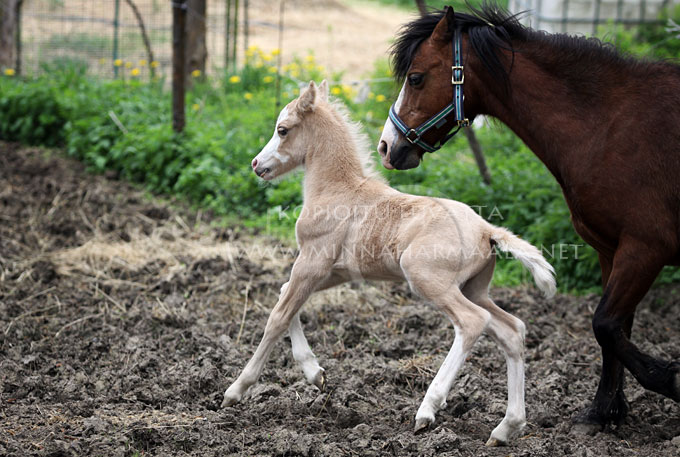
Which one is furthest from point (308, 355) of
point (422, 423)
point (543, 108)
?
point (543, 108)

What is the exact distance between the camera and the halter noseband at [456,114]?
4.39 metres

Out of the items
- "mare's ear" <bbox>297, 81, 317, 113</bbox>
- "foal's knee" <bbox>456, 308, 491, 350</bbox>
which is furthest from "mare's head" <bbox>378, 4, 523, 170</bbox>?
"foal's knee" <bbox>456, 308, 491, 350</bbox>

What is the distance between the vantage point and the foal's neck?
15.9 ft

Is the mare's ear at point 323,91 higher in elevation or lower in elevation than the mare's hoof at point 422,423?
higher

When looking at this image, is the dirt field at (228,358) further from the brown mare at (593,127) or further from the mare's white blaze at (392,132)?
the mare's white blaze at (392,132)

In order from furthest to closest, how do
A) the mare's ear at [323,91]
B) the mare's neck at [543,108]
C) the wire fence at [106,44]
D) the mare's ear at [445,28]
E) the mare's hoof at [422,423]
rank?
the wire fence at [106,44] < the mare's ear at [323,91] < the mare's ear at [445,28] < the mare's neck at [543,108] < the mare's hoof at [422,423]

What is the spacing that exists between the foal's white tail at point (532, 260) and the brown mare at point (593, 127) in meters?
0.31

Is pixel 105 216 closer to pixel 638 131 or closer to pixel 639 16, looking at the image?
pixel 638 131

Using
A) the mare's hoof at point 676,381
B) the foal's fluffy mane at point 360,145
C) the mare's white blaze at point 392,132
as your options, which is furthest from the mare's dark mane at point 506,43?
the mare's hoof at point 676,381

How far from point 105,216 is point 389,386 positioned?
15.2 ft

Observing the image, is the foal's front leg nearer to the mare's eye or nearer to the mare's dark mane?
the mare's eye

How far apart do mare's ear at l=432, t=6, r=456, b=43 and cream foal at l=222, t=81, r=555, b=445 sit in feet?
2.81

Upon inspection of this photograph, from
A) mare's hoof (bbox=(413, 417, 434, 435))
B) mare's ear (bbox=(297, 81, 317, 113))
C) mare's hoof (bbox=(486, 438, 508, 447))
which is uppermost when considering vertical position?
mare's ear (bbox=(297, 81, 317, 113))

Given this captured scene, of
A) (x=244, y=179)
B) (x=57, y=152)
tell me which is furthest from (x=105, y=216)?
(x=57, y=152)
